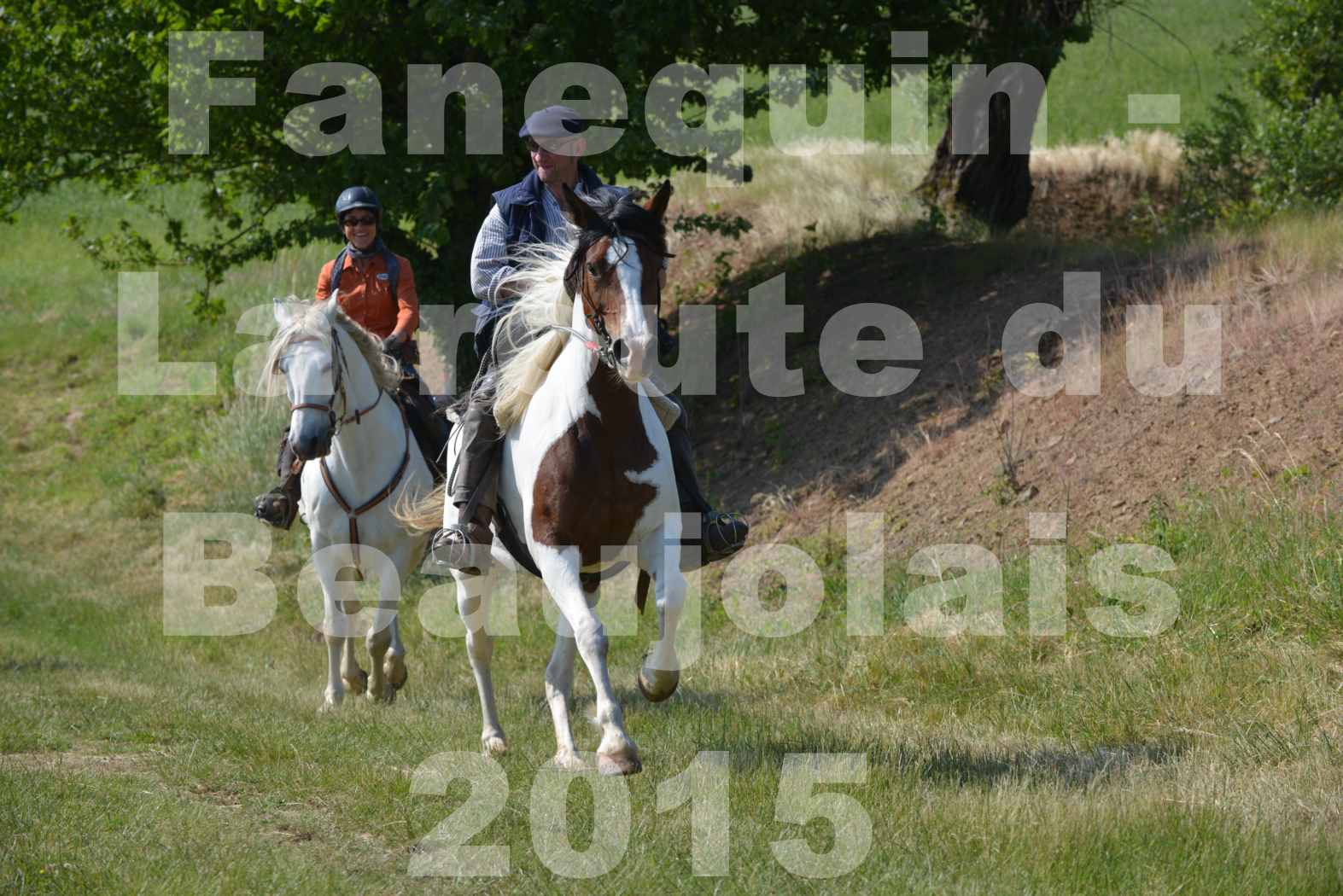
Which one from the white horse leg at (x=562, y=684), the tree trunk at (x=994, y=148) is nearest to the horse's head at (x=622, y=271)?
the white horse leg at (x=562, y=684)

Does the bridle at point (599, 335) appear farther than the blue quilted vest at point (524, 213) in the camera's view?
No

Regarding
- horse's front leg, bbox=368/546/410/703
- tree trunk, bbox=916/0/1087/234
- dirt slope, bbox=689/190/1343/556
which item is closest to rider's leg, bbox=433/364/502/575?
horse's front leg, bbox=368/546/410/703

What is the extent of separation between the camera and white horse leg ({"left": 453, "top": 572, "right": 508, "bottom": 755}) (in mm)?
7715

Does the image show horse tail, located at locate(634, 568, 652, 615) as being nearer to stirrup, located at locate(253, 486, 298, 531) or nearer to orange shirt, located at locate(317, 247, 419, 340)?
orange shirt, located at locate(317, 247, 419, 340)

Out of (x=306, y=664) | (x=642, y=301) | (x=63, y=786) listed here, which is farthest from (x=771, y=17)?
(x=63, y=786)

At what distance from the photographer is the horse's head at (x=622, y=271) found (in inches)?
223

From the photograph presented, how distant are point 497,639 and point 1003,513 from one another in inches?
180

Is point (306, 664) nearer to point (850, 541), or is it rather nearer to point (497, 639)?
point (497, 639)

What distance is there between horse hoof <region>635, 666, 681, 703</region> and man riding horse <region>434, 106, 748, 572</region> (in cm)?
85

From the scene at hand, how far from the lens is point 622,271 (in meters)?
5.82

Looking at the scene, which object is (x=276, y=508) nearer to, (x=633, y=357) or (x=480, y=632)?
(x=480, y=632)

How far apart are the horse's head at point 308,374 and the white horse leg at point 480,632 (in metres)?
1.41

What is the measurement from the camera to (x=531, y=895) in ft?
15.8

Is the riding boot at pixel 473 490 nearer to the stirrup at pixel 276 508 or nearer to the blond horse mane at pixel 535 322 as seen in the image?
the blond horse mane at pixel 535 322
